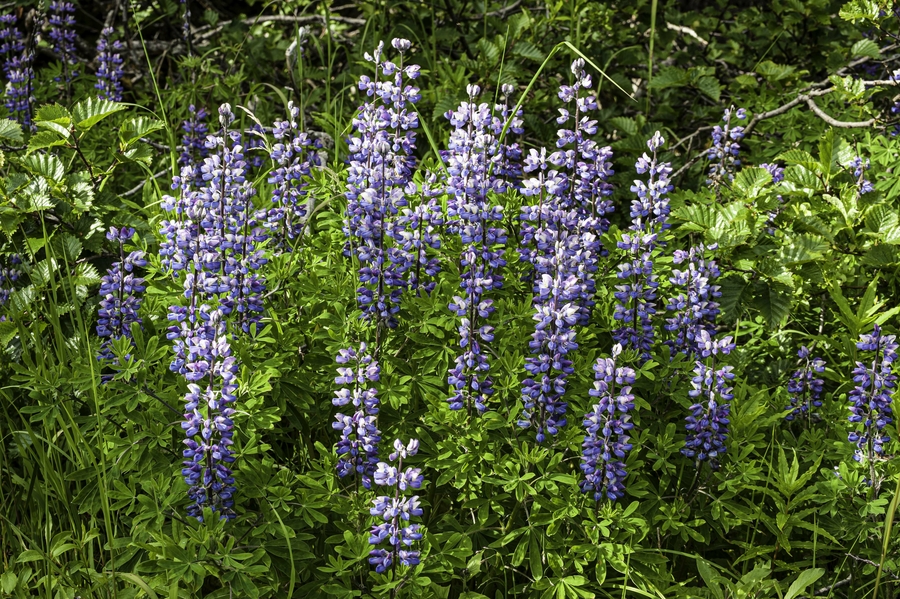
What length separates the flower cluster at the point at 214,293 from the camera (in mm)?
2199

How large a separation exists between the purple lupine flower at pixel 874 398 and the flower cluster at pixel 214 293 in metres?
1.77

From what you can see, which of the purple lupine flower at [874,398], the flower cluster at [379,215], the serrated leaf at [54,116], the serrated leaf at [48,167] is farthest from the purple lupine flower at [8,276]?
the purple lupine flower at [874,398]

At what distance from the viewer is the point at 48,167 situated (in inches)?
124

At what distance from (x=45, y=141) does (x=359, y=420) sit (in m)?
1.64

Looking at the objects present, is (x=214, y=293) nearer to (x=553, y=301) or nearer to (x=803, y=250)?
(x=553, y=301)

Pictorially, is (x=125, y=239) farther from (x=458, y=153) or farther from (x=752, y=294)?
(x=752, y=294)

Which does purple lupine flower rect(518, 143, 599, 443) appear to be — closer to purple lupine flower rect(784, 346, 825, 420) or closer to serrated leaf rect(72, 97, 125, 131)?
purple lupine flower rect(784, 346, 825, 420)

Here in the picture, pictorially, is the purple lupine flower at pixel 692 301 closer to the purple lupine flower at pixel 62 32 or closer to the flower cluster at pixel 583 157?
the flower cluster at pixel 583 157

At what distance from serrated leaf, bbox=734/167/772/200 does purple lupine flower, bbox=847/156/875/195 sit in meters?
0.42

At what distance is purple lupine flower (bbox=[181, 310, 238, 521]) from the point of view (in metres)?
2.17

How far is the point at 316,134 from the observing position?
427 centimetres

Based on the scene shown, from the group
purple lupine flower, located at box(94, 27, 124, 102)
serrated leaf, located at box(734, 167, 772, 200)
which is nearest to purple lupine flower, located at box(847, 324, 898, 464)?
serrated leaf, located at box(734, 167, 772, 200)

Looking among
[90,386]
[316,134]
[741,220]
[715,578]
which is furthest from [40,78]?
[715,578]

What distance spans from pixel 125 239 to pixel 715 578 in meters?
2.03
